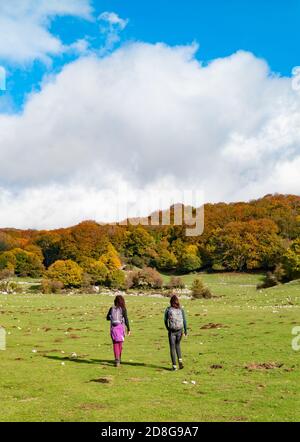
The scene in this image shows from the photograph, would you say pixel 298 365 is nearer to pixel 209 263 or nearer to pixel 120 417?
pixel 120 417

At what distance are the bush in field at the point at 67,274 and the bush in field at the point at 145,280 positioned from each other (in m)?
10.7

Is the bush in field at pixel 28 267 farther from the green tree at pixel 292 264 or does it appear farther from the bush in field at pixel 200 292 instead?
the green tree at pixel 292 264

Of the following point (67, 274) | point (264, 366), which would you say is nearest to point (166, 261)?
point (67, 274)

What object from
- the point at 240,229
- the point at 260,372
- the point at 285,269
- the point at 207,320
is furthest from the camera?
the point at 240,229

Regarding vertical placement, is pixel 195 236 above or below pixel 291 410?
above

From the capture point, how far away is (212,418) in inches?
498

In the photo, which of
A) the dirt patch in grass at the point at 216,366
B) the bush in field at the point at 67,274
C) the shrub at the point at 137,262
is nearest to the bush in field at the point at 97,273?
the bush in field at the point at 67,274

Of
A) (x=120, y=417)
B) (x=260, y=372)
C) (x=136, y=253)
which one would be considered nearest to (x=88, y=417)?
(x=120, y=417)

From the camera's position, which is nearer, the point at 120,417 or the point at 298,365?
the point at 120,417

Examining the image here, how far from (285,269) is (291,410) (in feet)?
235

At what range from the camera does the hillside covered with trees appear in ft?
390

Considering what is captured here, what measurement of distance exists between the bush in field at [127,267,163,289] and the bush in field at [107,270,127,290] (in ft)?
4.18

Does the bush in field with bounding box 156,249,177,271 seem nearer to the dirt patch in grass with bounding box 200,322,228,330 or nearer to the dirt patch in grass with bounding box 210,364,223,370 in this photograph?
the dirt patch in grass with bounding box 200,322,228,330

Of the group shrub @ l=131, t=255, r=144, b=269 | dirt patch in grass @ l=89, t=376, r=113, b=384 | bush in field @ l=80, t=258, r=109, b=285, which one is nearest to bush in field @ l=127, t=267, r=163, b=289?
bush in field @ l=80, t=258, r=109, b=285
